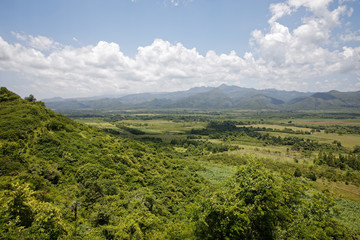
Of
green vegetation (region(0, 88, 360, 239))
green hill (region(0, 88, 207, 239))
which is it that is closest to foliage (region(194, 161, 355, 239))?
green vegetation (region(0, 88, 360, 239))

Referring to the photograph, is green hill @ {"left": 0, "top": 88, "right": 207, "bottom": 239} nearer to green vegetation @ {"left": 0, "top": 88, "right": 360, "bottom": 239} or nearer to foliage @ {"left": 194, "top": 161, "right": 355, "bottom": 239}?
green vegetation @ {"left": 0, "top": 88, "right": 360, "bottom": 239}

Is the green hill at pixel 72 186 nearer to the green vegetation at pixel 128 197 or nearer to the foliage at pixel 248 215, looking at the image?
the green vegetation at pixel 128 197

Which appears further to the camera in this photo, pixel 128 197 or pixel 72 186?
pixel 128 197

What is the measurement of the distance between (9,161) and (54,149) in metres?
9.17

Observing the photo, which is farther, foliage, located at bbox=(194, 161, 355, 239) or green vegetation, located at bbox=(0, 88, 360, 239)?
green vegetation, located at bbox=(0, 88, 360, 239)

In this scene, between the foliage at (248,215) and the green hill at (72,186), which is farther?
the green hill at (72,186)

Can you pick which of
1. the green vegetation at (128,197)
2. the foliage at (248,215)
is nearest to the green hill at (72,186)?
the green vegetation at (128,197)

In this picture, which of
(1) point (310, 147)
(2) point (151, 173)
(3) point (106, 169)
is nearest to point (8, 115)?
(3) point (106, 169)

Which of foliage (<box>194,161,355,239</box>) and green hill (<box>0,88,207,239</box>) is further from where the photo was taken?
green hill (<box>0,88,207,239</box>)

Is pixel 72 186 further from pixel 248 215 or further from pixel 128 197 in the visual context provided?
pixel 248 215

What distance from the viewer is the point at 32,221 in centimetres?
1473

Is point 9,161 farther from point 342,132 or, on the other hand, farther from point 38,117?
point 342,132

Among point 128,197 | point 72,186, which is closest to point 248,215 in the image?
point 128,197

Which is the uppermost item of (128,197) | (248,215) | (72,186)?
(248,215)
